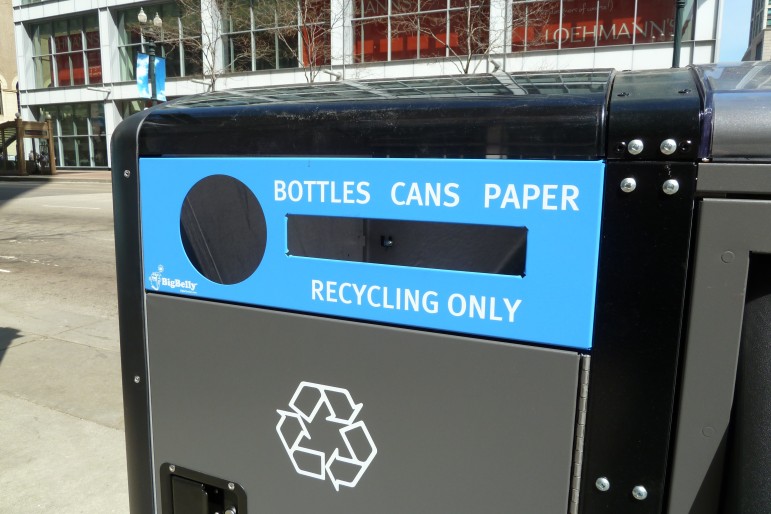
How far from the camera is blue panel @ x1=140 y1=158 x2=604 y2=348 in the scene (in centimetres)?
121

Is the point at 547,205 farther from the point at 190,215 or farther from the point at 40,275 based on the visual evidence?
the point at 40,275

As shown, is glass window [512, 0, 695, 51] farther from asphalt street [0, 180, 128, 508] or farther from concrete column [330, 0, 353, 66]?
asphalt street [0, 180, 128, 508]

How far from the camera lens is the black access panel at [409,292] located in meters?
1.19

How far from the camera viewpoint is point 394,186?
135cm

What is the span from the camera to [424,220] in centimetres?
133

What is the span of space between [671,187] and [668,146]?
2.9 inches

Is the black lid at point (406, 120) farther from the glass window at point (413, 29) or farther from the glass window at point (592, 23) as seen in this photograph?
the glass window at point (413, 29)

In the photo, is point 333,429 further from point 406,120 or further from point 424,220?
point 406,120

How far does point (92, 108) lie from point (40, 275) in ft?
92.1

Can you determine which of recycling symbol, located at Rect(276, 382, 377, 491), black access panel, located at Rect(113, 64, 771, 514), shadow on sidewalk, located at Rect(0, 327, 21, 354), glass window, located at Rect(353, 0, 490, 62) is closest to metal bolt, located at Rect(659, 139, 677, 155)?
black access panel, located at Rect(113, 64, 771, 514)

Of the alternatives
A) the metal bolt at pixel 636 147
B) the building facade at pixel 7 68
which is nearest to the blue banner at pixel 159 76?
the metal bolt at pixel 636 147

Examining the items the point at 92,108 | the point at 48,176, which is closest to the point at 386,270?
the point at 48,176

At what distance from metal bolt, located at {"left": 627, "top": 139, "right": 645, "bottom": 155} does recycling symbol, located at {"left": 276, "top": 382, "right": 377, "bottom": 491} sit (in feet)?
2.67

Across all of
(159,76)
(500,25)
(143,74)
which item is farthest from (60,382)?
(500,25)
